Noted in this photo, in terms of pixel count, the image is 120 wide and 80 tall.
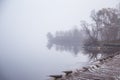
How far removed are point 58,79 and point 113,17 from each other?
42434 millimetres

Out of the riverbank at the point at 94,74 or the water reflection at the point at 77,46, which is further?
the water reflection at the point at 77,46

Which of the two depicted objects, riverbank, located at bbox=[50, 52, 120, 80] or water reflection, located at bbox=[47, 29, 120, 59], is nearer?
riverbank, located at bbox=[50, 52, 120, 80]

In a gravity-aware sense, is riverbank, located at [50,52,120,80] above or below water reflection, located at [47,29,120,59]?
below

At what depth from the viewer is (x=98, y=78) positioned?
26.6ft

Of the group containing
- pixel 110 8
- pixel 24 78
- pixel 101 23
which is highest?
pixel 110 8

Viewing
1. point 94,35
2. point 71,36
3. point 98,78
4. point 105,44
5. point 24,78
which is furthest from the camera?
point 71,36

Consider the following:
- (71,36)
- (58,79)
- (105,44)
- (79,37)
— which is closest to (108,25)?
(105,44)

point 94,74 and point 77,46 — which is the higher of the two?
point 77,46

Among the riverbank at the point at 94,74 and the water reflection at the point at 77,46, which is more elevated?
the water reflection at the point at 77,46

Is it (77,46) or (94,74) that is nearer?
(94,74)

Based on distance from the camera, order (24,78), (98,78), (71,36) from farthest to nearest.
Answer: (71,36)
(24,78)
(98,78)

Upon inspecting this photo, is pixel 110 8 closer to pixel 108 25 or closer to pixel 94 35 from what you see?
pixel 108 25

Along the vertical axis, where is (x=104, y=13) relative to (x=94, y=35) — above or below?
above

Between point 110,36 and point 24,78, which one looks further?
point 110,36
